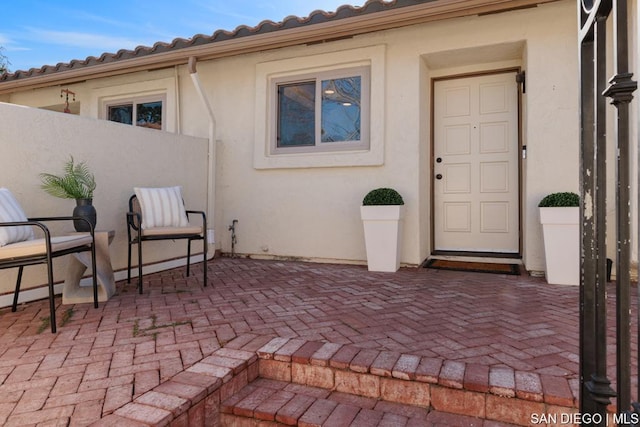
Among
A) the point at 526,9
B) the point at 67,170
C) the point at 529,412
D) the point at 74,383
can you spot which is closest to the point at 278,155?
the point at 67,170

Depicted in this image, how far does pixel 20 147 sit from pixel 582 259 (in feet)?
12.0

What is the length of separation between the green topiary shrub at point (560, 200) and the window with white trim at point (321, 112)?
6.41 feet

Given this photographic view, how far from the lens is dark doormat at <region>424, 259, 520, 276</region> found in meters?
4.05

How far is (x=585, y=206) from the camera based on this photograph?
0.93m

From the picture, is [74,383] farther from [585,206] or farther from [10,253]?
[585,206]

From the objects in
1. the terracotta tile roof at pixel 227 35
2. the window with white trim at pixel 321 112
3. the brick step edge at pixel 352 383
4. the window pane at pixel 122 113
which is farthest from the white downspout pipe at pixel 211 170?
the brick step edge at pixel 352 383

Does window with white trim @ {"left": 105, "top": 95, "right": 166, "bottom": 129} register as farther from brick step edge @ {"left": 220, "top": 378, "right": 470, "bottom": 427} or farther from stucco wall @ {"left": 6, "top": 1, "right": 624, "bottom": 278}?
brick step edge @ {"left": 220, "top": 378, "right": 470, "bottom": 427}

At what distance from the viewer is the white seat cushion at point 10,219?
2.38m

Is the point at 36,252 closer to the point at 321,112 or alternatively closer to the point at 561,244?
the point at 321,112

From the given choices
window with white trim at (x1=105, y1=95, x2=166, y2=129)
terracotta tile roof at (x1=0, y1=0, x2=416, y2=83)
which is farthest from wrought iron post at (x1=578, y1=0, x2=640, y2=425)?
window with white trim at (x1=105, y1=95, x2=166, y2=129)

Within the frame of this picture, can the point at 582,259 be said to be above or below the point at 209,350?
above

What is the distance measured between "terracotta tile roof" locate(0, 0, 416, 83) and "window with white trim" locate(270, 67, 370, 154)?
2.51ft

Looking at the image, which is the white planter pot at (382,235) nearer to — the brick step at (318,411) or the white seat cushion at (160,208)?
the white seat cushion at (160,208)

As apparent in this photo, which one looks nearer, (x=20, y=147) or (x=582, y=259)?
(x=582, y=259)
